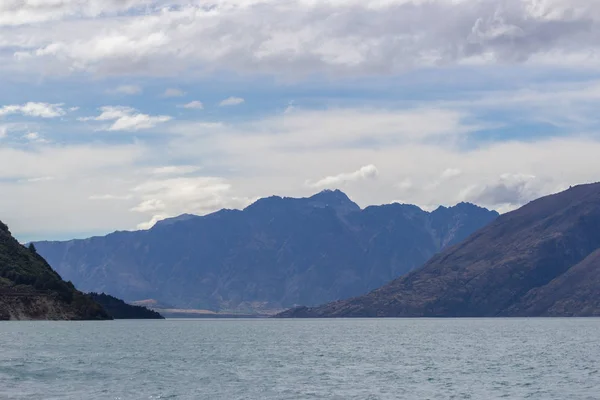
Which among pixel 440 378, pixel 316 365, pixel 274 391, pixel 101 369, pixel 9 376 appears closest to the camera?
pixel 274 391

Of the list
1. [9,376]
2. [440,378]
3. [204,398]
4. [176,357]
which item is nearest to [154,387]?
[204,398]

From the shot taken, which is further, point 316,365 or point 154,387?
point 316,365

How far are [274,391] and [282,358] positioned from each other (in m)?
71.1

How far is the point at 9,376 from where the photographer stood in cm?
13800

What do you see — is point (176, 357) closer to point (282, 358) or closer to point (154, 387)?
point (282, 358)

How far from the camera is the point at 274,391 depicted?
126 meters

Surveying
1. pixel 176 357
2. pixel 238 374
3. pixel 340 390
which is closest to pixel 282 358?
pixel 176 357

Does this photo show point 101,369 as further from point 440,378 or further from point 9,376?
point 440,378

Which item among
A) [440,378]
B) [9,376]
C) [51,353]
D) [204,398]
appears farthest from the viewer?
[51,353]

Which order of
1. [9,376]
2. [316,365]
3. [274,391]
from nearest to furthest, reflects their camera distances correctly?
1. [274,391]
2. [9,376]
3. [316,365]

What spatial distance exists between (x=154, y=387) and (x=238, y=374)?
85.2ft

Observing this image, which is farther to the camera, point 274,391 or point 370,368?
point 370,368

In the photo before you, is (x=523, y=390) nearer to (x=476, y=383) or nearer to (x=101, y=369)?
(x=476, y=383)

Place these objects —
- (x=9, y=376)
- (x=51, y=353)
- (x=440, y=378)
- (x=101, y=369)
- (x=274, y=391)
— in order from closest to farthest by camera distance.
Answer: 1. (x=274, y=391)
2. (x=9, y=376)
3. (x=440, y=378)
4. (x=101, y=369)
5. (x=51, y=353)
